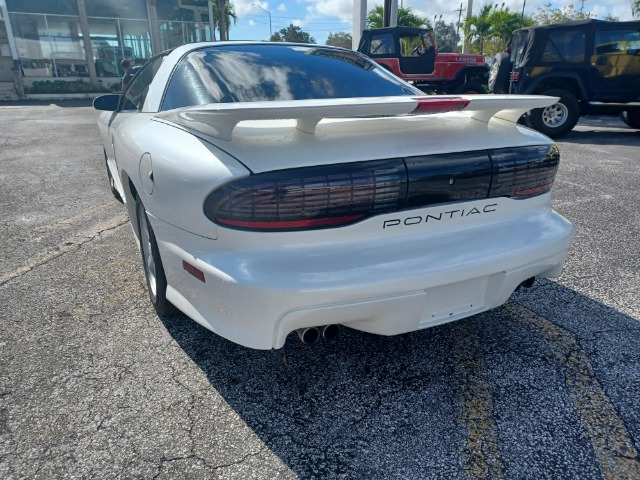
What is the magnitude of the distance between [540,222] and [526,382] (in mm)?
746

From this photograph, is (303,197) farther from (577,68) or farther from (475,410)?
(577,68)

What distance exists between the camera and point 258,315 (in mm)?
1738

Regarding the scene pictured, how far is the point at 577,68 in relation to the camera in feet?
31.1

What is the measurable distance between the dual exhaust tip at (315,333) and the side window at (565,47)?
32.0 ft

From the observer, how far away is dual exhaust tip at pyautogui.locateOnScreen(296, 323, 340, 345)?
6.20ft

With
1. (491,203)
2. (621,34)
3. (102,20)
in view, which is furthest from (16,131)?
(102,20)

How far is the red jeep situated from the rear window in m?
9.76

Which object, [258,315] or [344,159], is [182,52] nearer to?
[344,159]

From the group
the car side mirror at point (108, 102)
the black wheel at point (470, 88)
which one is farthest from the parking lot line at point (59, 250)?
the black wheel at point (470, 88)

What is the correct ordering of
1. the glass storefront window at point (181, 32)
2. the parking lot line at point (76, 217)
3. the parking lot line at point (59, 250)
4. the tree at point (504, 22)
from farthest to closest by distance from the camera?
the tree at point (504, 22), the glass storefront window at point (181, 32), the parking lot line at point (76, 217), the parking lot line at point (59, 250)

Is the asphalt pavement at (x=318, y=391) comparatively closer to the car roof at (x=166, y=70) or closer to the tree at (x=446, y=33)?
the car roof at (x=166, y=70)

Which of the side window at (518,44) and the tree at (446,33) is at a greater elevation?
the tree at (446,33)

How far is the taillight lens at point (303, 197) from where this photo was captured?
170 cm

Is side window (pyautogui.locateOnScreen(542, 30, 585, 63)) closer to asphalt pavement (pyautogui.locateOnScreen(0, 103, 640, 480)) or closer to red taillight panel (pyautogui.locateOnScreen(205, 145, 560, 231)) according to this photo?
asphalt pavement (pyautogui.locateOnScreen(0, 103, 640, 480))
